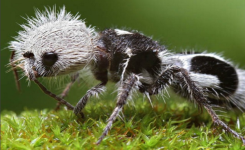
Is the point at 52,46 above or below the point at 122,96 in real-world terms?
above

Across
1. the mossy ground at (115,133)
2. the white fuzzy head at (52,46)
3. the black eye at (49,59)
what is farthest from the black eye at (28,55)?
the mossy ground at (115,133)

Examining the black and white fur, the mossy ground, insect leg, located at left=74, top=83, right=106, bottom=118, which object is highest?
the black and white fur

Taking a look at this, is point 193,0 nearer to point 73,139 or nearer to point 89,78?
point 89,78

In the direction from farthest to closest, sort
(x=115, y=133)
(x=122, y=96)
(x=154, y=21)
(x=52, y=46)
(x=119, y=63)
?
(x=154, y=21) < (x=119, y=63) < (x=52, y=46) < (x=122, y=96) < (x=115, y=133)

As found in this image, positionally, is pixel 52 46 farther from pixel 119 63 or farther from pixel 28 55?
pixel 119 63

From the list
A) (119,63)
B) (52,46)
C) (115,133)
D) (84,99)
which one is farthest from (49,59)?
(115,133)

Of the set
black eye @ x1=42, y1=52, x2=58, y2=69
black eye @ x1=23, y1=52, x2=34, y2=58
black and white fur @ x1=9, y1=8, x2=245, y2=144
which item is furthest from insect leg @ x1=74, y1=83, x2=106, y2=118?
black eye @ x1=23, y1=52, x2=34, y2=58

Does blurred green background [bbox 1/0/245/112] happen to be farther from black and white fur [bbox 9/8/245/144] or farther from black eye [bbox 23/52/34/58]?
black eye [bbox 23/52/34/58]

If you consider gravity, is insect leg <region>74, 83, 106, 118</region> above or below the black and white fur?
below
